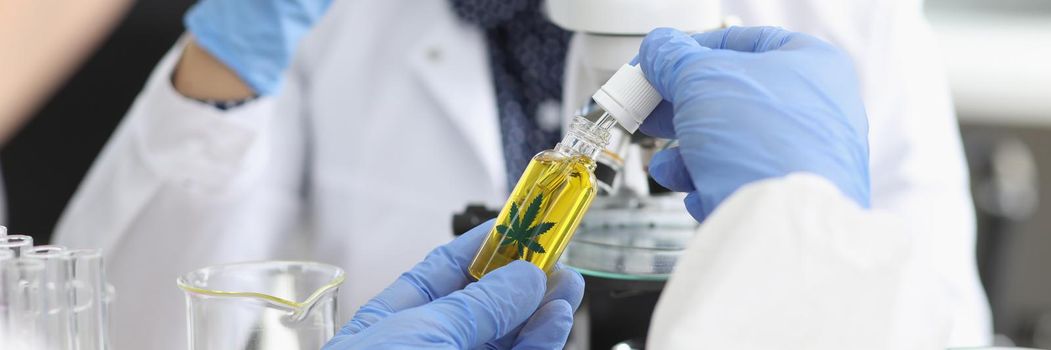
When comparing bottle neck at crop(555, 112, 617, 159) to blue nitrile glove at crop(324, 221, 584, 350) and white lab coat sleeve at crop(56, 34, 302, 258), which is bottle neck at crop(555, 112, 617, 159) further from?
white lab coat sleeve at crop(56, 34, 302, 258)

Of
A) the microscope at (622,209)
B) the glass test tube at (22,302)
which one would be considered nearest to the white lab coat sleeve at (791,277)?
the microscope at (622,209)

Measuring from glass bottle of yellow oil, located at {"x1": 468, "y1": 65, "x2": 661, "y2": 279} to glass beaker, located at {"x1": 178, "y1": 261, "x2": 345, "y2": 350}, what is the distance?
0.12m

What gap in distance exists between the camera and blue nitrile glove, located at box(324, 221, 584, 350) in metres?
0.64

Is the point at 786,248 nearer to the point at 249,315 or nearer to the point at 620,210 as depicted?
the point at 249,315

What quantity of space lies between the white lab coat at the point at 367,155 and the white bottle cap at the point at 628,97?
0.71m

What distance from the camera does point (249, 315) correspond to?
64cm

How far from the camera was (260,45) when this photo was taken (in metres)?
1.31

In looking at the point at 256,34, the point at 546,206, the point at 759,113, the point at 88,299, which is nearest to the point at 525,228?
the point at 546,206

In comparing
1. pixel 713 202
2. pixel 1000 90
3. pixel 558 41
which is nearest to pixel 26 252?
pixel 713 202

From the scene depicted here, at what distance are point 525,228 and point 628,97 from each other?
0.37ft

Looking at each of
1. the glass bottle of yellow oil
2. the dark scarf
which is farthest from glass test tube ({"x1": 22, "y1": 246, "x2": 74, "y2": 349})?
the dark scarf

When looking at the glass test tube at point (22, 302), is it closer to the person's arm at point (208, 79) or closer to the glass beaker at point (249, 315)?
the glass beaker at point (249, 315)

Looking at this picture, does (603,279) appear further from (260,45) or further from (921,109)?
(921,109)

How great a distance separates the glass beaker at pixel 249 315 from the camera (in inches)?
25.1
